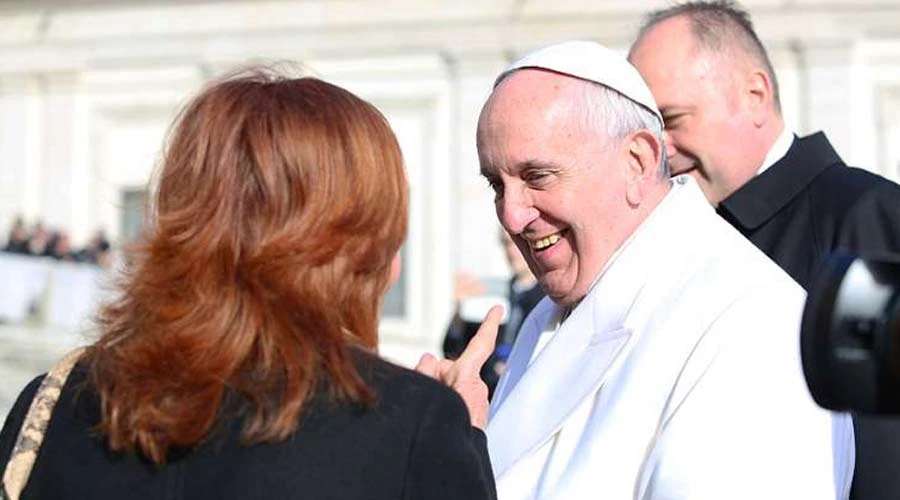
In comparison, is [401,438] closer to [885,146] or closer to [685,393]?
[685,393]

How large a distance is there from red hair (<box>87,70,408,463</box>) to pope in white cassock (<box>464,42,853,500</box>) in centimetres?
58

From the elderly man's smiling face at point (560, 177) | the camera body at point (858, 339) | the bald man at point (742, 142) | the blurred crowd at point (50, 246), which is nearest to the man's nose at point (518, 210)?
the elderly man's smiling face at point (560, 177)

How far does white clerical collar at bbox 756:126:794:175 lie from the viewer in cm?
314

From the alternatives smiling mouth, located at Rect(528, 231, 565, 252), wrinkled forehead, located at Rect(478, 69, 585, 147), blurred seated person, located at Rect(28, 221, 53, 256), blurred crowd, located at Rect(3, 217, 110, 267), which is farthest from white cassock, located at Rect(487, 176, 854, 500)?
blurred seated person, located at Rect(28, 221, 53, 256)

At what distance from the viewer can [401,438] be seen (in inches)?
67.6

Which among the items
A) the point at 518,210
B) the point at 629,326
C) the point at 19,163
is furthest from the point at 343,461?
the point at 19,163

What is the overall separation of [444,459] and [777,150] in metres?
1.68

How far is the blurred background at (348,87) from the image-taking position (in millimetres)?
20281

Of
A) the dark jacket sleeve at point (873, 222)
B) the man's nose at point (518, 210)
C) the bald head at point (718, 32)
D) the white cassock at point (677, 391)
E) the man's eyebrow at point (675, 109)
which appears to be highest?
the bald head at point (718, 32)

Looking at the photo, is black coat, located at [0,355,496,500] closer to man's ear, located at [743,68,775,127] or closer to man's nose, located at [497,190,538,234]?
man's nose, located at [497,190,538,234]

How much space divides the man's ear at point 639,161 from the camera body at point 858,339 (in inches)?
53.7

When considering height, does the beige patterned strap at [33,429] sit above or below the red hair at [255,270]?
below

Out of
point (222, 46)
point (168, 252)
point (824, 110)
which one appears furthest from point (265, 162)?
point (222, 46)

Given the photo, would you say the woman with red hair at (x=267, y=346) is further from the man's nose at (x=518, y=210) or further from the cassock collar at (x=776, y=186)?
the cassock collar at (x=776, y=186)
